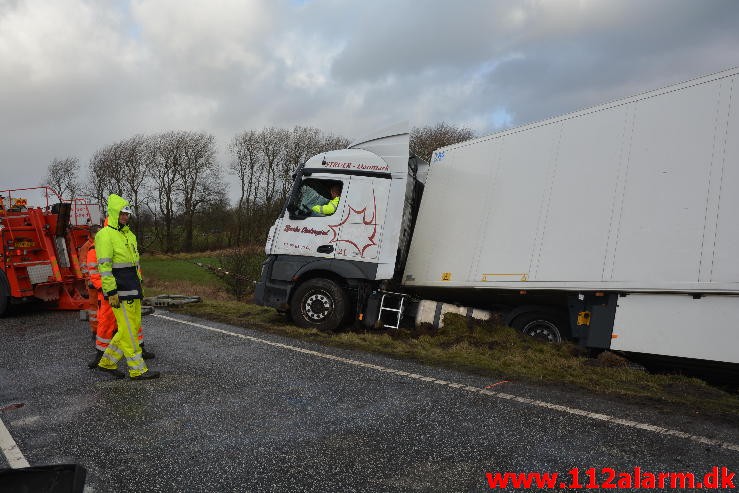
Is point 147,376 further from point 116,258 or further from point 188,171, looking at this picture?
point 188,171

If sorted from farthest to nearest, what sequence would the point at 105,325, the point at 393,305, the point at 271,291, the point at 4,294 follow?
the point at 4,294, the point at 271,291, the point at 393,305, the point at 105,325

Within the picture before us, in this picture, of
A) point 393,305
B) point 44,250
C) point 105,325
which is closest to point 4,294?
point 44,250

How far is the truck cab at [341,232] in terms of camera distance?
26.8 feet

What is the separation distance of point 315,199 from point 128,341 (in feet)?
12.1

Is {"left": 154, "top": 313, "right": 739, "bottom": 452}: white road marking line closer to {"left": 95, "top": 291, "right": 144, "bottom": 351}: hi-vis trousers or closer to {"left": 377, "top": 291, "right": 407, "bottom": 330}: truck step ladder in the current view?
{"left": 377, "top": 291, "right": 407, "bottom": 330}: truck step ladder

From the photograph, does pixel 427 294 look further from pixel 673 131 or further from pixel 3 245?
pixel 3 245

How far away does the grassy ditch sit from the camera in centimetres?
498

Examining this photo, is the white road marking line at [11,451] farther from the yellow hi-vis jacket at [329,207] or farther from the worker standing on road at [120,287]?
the yellow hi-vis jacket at [329,207]

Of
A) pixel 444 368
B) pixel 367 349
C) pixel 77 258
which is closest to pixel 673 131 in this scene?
pixel 444 368

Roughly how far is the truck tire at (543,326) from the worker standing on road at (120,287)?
4.51 m

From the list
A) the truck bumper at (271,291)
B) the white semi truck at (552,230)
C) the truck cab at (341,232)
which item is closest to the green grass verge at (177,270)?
the truck bumper at (271,291)

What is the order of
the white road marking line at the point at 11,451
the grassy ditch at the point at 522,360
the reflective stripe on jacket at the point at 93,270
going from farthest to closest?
the reflective stripe on jacket at the point at 93,270, the grassy ditch at the point at 522,360, the white road marking line at the point at 11,451

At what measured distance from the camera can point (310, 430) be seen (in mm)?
4082

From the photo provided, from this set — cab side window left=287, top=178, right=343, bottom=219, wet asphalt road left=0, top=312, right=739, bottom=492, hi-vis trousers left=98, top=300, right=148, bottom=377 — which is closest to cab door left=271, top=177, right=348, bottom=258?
cab side window left=287, top=178, right=343, bottom=219
